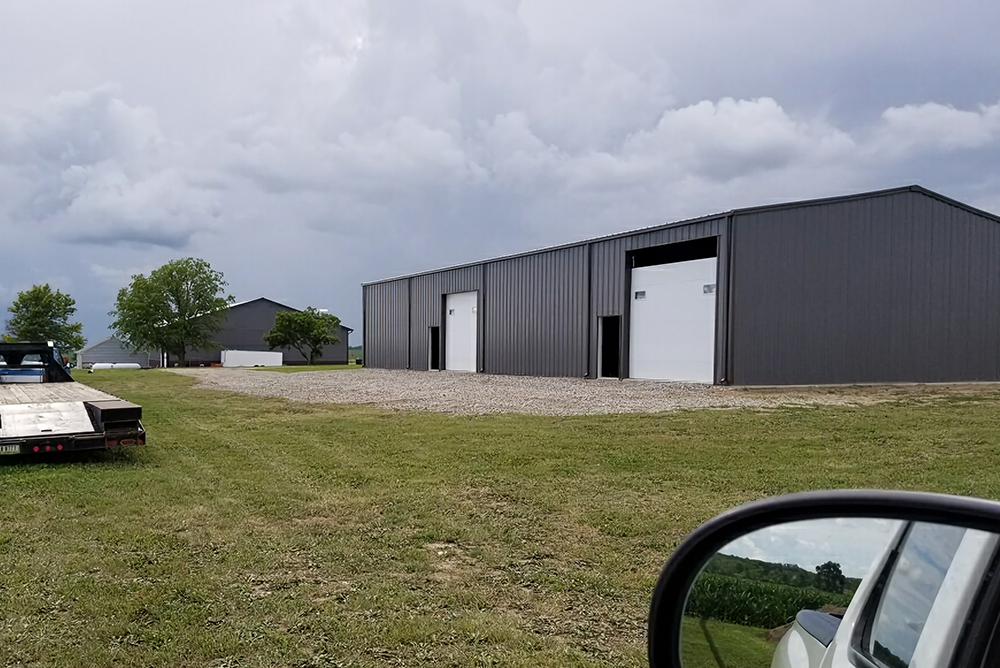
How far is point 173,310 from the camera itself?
7000cm

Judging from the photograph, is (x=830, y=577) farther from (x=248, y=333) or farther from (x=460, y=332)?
(x=248, y=333)

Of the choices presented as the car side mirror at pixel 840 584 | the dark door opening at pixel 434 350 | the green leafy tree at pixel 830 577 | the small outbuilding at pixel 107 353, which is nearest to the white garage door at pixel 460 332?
the dark door opening at pixel 434 350

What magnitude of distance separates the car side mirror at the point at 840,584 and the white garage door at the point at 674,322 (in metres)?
20.7

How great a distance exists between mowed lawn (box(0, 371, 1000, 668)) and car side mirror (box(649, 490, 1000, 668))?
195 centimetres

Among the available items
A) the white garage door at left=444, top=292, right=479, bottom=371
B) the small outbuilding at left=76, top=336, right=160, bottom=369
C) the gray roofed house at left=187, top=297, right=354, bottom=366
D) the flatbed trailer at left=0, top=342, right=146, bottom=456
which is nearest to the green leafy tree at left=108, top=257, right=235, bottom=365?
the gray roofed house at left=187, top=297, right=354, bottom=366

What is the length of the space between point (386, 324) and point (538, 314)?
15147mm

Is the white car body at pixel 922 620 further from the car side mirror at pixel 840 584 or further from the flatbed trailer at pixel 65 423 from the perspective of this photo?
the flatbed trailer at pixel 65 423

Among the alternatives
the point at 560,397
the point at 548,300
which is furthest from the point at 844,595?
the point at 548,300

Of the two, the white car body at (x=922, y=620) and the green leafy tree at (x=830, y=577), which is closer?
the white car body at (x=922, y=620)

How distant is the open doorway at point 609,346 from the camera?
25969 millimetres

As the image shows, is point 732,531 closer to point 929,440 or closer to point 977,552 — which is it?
point 977,552

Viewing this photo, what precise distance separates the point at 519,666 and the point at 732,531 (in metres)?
1.99

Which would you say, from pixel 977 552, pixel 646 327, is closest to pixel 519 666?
pixel 977 552

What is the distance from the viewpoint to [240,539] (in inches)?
205
